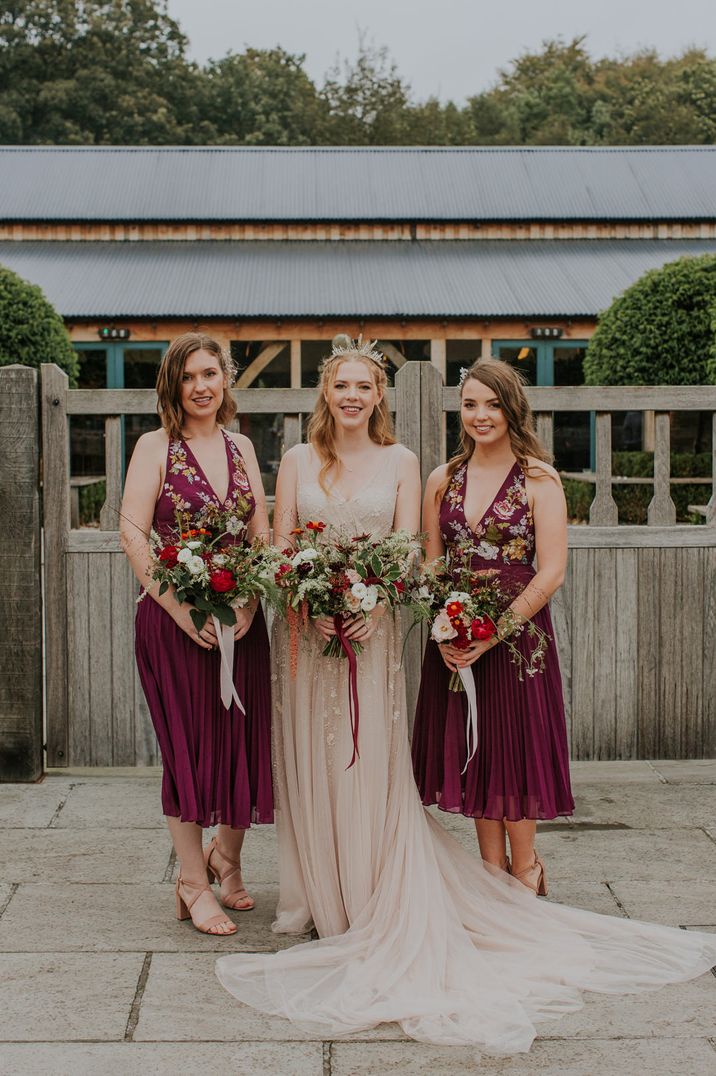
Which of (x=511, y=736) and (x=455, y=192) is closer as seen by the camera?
(x=511, y=736)

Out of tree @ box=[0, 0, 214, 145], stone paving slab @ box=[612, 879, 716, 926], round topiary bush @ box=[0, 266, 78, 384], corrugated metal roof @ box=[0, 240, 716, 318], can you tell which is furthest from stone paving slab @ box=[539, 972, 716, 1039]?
tree @ box=[0, 0, 214, 145]

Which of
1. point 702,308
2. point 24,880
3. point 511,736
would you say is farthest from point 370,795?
point 702,308

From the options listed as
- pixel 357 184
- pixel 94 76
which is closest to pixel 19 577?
pixel 357 184

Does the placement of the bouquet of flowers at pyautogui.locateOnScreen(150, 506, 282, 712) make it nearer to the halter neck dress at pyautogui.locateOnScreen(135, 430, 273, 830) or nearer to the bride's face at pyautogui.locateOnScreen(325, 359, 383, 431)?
the halter neck dress at pyautogui.locateOnScreen(135, 430, 273, 830)

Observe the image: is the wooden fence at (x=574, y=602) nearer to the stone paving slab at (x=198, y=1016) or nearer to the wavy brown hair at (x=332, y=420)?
the wavy brown hair at (x=332, y=420)

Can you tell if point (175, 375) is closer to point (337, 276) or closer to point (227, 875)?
point (227, 875)

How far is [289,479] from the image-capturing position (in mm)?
4148

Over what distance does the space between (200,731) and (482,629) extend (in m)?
1.02

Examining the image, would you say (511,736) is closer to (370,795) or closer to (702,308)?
(370,795)

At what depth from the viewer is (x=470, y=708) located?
412 cm

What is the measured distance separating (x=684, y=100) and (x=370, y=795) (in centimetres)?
5049

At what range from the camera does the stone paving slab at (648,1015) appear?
129 inches

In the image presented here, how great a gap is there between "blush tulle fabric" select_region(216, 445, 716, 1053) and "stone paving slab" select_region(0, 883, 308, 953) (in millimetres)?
153

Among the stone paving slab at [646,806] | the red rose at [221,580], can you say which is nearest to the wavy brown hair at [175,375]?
the red rose at [221,580]
